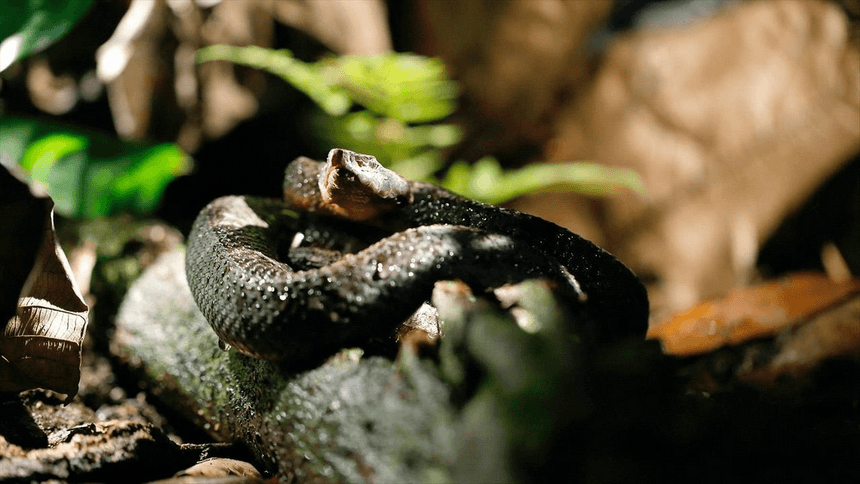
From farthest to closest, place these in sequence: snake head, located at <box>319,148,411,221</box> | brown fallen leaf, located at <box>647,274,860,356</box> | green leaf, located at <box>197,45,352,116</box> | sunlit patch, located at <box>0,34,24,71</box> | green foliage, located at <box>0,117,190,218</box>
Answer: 1. green leaf, located at <box>197,45,352,116</box>
2. brown fallen leaf, located at <box>647,274,860,356</box>
3. green foliage, located at <box>0,117,190,218</box>
4. sunlit patch, located at <box>0,34,24,71</box>
5. snake head, located at <box>319,148,411,221</box>

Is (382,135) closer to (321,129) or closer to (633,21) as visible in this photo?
(321,129)

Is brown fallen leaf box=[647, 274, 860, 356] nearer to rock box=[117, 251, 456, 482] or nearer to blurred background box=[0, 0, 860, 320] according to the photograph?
blurred background box=[0, 0, 860, 320]

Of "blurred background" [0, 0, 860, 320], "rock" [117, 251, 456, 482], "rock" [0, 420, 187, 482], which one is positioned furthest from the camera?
"blurred background" [0, 0, 860, 320]

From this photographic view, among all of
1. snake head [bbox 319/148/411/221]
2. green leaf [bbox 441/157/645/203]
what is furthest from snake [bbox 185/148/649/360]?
green leaf [bbox 441/157/645/203]

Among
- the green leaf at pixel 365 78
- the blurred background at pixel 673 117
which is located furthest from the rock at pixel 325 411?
the blurred background at pixel 673 117

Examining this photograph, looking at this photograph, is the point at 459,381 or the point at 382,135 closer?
the point at 459,381

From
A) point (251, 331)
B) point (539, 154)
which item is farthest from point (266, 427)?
point (539, 154)
